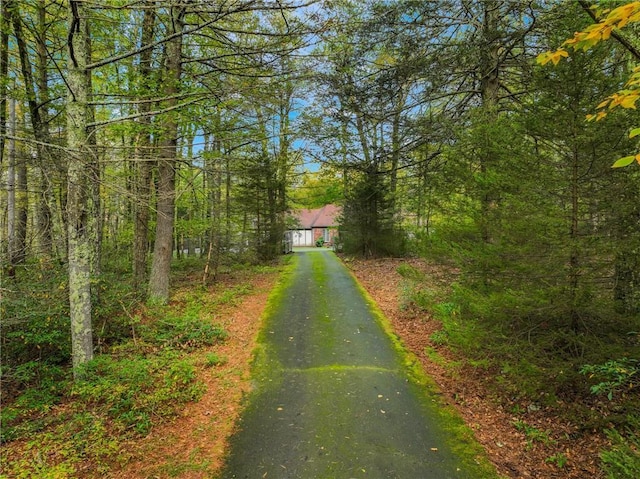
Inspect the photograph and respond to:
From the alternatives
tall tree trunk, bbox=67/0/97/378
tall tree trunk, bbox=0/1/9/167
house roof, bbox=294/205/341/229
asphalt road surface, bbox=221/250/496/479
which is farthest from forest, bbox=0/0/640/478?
house roof, bbox=294/205/341/229

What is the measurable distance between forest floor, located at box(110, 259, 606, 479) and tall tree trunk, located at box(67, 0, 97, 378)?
5.51 feet

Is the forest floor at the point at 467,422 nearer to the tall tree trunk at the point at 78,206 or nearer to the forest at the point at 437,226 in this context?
the forest at the point at 437,226

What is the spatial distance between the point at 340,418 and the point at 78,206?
428 cm

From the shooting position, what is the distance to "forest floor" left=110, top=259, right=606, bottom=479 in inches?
122

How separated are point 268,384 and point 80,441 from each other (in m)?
2.28

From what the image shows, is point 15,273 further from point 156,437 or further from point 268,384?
point 268,384

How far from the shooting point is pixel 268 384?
483 centimetres

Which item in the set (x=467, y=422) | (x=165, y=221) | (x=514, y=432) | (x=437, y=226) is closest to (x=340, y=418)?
(x=467, y=422)

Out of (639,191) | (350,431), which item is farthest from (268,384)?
(639,191)

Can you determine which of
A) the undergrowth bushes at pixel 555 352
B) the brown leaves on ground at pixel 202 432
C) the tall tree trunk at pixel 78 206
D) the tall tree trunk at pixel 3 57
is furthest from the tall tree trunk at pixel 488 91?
the tall tree trunk at pixel 3 57

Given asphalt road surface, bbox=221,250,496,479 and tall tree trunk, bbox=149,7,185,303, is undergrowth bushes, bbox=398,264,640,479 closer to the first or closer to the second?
asphalt road surface, bbox=221,250,496,479

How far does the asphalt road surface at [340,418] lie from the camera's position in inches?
126

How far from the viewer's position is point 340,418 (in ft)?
13.0

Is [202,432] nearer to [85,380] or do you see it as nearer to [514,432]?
[85,380]
